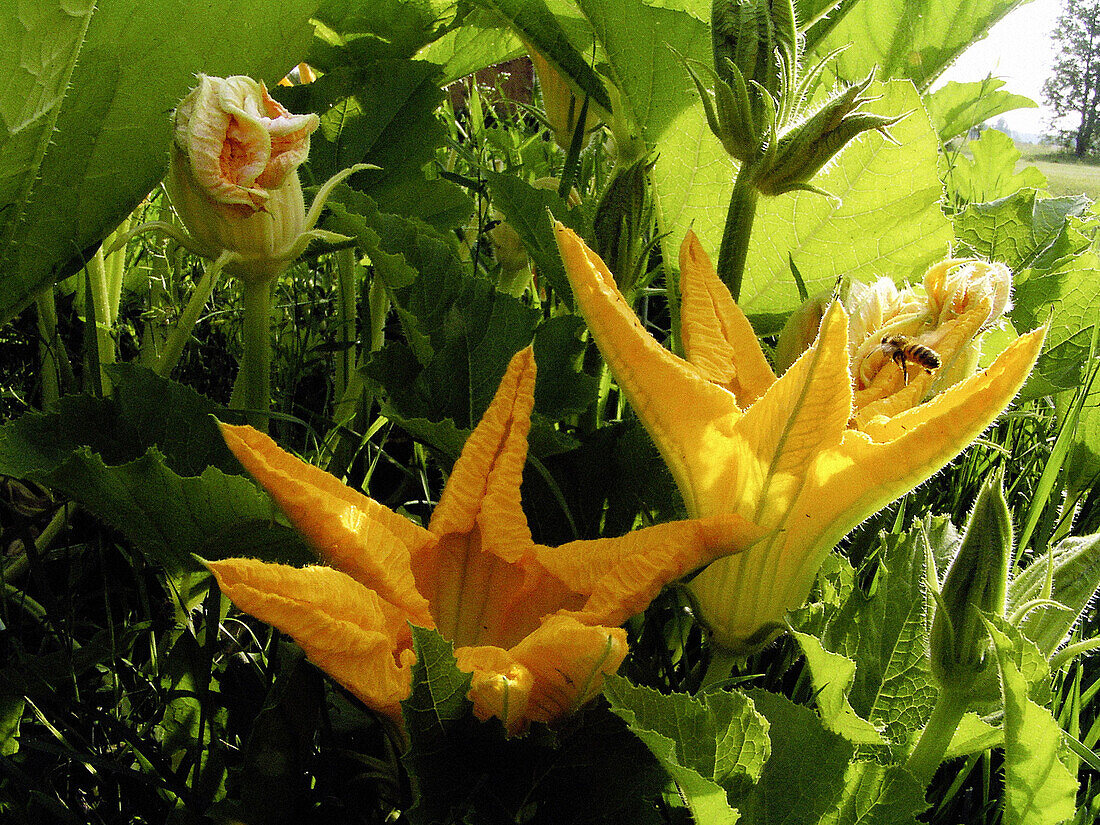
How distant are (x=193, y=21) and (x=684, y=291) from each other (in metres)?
0.67

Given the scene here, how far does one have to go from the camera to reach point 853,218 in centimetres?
134

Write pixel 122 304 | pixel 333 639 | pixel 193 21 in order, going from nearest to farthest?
pixel 333 639 → pixel 193 21 → pixel 122 304

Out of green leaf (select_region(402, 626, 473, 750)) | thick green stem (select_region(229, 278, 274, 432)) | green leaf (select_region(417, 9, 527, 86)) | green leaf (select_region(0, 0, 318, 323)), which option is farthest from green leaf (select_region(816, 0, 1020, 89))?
green leaf (select_region(402, 626, 473, 750))

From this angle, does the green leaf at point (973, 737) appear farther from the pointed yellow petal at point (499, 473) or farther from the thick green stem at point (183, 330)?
the thick green stem at point (183, 330)

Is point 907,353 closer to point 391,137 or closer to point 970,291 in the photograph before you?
point 970,291

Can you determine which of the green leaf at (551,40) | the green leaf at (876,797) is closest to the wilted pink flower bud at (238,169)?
the green leaf at (551,40)

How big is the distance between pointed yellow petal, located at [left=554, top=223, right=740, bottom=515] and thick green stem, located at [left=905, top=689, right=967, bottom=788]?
0.25 m

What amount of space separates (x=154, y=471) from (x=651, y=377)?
1.44 ft

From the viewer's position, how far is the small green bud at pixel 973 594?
69 centimetres

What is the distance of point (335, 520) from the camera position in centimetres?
71

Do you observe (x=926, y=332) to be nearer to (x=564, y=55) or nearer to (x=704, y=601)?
(x=704, y=601)

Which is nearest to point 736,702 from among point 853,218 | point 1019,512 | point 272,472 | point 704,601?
point 704,601

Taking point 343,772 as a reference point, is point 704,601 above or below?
above

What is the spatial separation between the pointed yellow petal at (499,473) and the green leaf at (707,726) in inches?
7.3
